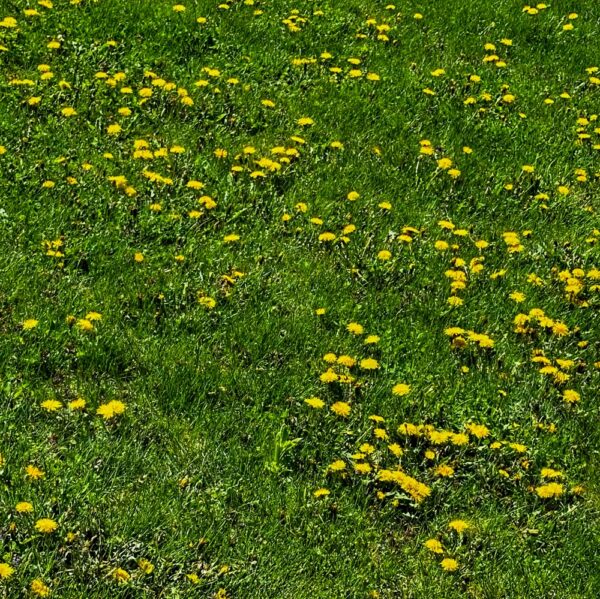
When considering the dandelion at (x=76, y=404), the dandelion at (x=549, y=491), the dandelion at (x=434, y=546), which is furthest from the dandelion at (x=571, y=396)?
the dandelion at (x=76, y=404)

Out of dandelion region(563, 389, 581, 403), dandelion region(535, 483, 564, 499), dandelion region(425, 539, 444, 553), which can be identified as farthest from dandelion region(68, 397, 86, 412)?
dandelion region(563, 389, 581, 403)

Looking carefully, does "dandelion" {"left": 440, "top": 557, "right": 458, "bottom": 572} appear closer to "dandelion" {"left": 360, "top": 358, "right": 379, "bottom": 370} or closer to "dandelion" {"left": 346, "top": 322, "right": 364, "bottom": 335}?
"dandelion" {"left": 360, "top": 358, "right": 379, "bottom": 370}

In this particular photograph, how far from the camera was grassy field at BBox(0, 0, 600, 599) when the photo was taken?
3898mm

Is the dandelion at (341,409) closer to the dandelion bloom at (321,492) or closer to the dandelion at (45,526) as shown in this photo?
the dandelion bloom at (321,492)

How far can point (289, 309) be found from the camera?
520 cm

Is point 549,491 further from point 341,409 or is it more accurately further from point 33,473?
point 33,473

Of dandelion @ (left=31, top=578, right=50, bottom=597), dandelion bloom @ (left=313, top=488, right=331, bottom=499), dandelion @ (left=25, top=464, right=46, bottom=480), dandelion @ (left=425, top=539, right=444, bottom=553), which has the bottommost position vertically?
dandelion @ (left=425, top=539, right=444, bottom=553)

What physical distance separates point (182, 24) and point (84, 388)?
14.0 ft

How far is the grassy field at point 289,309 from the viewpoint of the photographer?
390 cm

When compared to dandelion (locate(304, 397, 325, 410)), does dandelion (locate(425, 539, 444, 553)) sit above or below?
below

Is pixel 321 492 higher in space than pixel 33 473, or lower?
lower

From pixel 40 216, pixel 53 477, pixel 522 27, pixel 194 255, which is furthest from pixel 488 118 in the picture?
pixel 53 477

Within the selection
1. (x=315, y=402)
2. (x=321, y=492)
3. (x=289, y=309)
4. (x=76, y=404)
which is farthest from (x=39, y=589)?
(x=289, y=309)

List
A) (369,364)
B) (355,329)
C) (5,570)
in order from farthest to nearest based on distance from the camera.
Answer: (355,329) → (369,364) → (5,570)
